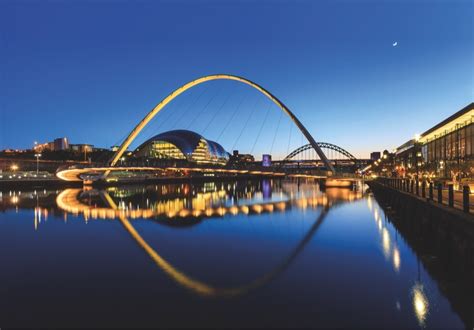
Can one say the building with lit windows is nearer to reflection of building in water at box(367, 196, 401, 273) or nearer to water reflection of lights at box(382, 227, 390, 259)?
reflection of building in water at box(367, 196, 401, 273)

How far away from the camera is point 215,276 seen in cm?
1415

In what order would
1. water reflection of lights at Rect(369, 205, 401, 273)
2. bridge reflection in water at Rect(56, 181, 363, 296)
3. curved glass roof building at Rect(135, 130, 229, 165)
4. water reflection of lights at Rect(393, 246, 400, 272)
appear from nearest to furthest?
1. bridge reflection in water at Rect(56, 181, 363, 296)
2. water reflection of lights at Rect(393, 246, 400, 272)
3. water reflection of lights at Rect(369, 205, 401, 273)
4. curved glass roof building at Rect(135, 130, 229, 165)

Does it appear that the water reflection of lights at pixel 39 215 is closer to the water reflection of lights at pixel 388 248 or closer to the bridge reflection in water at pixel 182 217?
the bridge reflection in water at pixel 182 217

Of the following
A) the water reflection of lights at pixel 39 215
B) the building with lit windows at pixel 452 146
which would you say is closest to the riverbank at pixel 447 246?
the building with lit windows at pixel 452 146

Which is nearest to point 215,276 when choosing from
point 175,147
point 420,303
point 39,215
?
point 420,303

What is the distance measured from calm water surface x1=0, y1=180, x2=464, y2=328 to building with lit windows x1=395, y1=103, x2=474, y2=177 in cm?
1346

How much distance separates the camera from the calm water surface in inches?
402

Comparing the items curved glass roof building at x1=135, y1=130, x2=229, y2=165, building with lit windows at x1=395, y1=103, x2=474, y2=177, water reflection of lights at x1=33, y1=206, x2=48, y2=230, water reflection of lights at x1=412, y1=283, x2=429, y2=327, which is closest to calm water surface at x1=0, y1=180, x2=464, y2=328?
water reflection of lights at x1=412, y1=283, x2=429, y2=327

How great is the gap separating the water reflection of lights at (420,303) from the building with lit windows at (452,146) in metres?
22.9

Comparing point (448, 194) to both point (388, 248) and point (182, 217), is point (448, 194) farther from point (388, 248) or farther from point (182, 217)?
point (182, 217)

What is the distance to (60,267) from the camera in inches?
623

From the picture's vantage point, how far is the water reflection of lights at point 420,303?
9.94m

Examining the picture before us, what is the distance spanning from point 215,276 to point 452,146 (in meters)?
39.2

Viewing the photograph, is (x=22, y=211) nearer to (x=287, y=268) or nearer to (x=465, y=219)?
(x=287, y=268)
